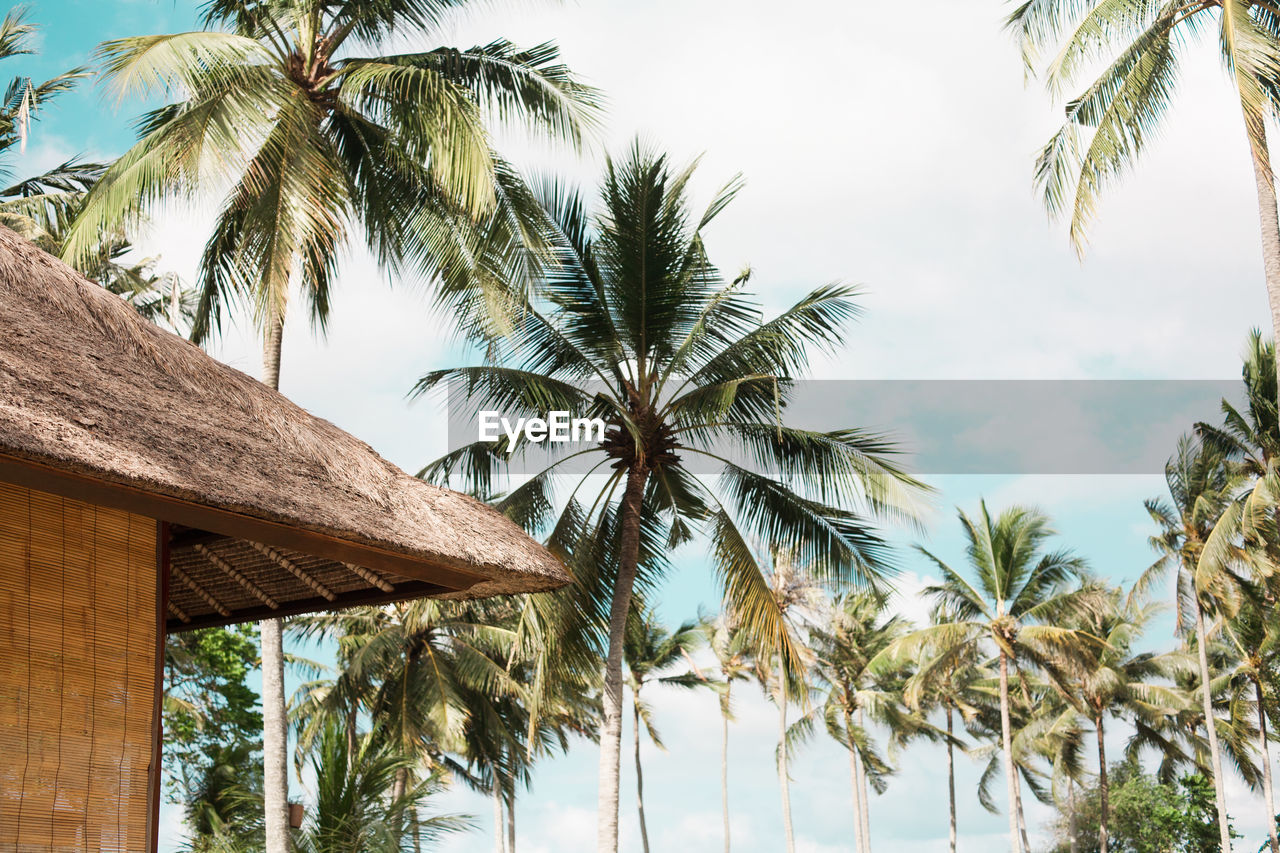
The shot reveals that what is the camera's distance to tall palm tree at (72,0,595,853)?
10062mm

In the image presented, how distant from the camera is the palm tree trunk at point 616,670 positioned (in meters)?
12.3

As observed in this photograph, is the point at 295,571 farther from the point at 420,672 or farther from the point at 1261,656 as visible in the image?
the point at 1261,656

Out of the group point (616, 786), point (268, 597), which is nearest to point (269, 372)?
point (268, 597)

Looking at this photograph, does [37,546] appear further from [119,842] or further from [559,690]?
[559,690]

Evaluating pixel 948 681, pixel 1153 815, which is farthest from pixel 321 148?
pixel 1153 815

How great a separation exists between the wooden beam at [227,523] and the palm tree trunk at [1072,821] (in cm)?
3592

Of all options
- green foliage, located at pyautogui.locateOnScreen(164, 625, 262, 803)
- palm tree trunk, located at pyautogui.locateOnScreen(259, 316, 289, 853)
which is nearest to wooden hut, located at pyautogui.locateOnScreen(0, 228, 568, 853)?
palm tree trunk, located at pyautogui.locateOnScreen(259, 316, 289, 853)

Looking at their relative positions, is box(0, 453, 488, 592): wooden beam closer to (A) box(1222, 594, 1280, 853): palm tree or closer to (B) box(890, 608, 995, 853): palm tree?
(B) box(890, 608, 995, 853): palm tree

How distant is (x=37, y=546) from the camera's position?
4980 millimetres

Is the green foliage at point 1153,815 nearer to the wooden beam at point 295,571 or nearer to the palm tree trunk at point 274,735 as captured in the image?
the palm tree trunk at point 274,735

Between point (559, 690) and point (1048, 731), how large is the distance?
2519cm

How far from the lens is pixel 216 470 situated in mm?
4910

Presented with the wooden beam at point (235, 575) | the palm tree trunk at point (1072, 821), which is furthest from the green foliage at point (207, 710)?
the palm tree trunk at point (1072, 821)

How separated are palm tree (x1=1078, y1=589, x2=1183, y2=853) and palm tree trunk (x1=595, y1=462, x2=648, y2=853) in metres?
19.3
